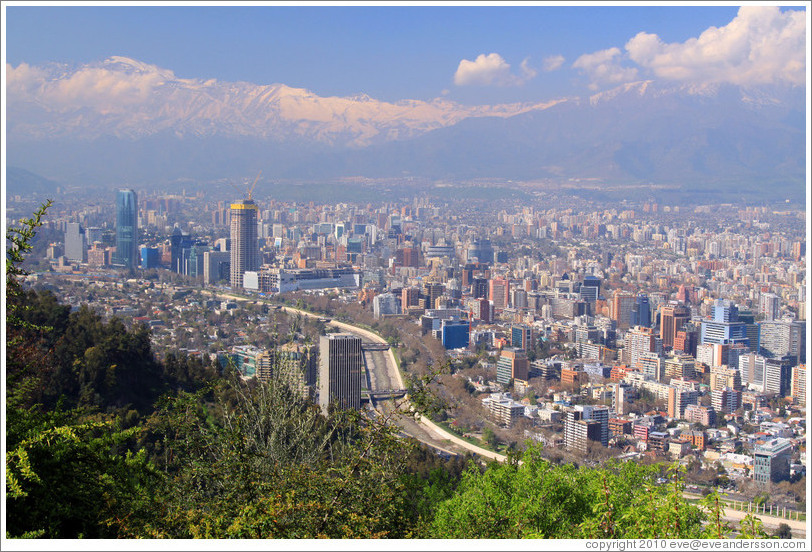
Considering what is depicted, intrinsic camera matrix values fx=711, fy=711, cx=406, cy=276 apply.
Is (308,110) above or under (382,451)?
above

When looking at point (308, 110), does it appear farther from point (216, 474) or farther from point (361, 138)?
point (216, 474)

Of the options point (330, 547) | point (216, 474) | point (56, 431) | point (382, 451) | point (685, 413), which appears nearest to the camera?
point (330, 547)

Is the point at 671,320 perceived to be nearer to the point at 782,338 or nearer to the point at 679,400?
the point at 782,338

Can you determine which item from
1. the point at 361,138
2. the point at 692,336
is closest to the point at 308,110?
the point at 361,138

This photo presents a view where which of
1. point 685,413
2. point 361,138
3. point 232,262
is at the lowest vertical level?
point 685,413

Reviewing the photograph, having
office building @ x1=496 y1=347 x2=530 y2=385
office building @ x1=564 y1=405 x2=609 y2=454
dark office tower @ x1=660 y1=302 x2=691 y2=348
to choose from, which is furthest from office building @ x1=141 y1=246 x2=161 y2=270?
office building @ x1=564 y1=405 x2=609 y2=454

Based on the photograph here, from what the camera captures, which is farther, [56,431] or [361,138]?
[361,138]

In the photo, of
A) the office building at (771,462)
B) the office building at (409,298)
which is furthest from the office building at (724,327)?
the office building at (409,298)

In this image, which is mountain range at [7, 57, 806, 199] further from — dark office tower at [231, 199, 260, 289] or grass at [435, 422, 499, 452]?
grass at [435, 422, 499, 452]
